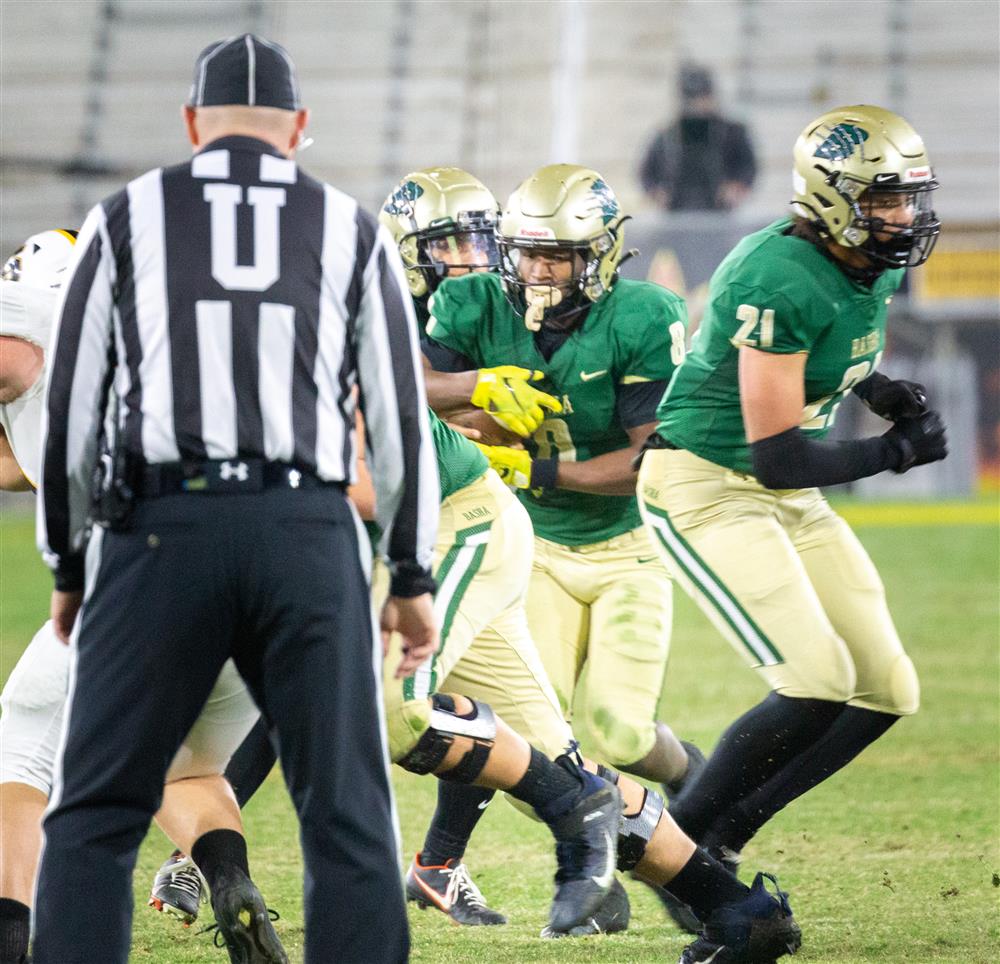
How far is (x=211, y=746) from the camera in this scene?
317cm

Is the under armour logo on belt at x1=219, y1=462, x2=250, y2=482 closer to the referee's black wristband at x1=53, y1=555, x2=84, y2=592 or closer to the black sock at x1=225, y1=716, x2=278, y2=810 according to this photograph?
the referee's black wristband at x1=53, y1=555, x2=84, y2=592

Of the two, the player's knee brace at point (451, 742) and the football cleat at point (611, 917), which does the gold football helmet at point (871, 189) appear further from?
the football cleat at point (611, 917)

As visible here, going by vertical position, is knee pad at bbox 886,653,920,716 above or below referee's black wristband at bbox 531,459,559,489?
below

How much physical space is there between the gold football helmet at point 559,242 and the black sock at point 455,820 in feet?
3.76

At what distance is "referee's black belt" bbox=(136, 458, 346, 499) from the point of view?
2.36m

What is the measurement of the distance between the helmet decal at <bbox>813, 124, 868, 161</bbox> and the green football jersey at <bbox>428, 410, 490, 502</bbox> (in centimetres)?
102

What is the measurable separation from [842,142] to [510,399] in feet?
3.15

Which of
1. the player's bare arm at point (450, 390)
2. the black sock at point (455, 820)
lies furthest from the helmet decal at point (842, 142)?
the black sock at point (455, 820)

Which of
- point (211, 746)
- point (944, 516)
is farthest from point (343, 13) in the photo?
point (211, 746)

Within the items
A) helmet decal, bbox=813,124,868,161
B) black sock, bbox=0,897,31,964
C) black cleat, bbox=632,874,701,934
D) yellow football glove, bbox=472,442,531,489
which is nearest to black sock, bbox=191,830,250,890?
black sock, bbox=0,897,31,964

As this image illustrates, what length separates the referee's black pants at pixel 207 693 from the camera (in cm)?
235

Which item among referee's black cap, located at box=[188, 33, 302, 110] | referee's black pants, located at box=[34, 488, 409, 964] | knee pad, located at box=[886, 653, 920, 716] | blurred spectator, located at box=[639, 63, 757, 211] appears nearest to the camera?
referee's black pants, located at box=[34, 488, 409, 964]

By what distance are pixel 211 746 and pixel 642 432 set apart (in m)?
1.45

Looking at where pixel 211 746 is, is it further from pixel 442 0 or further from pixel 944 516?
pixel 442 0
